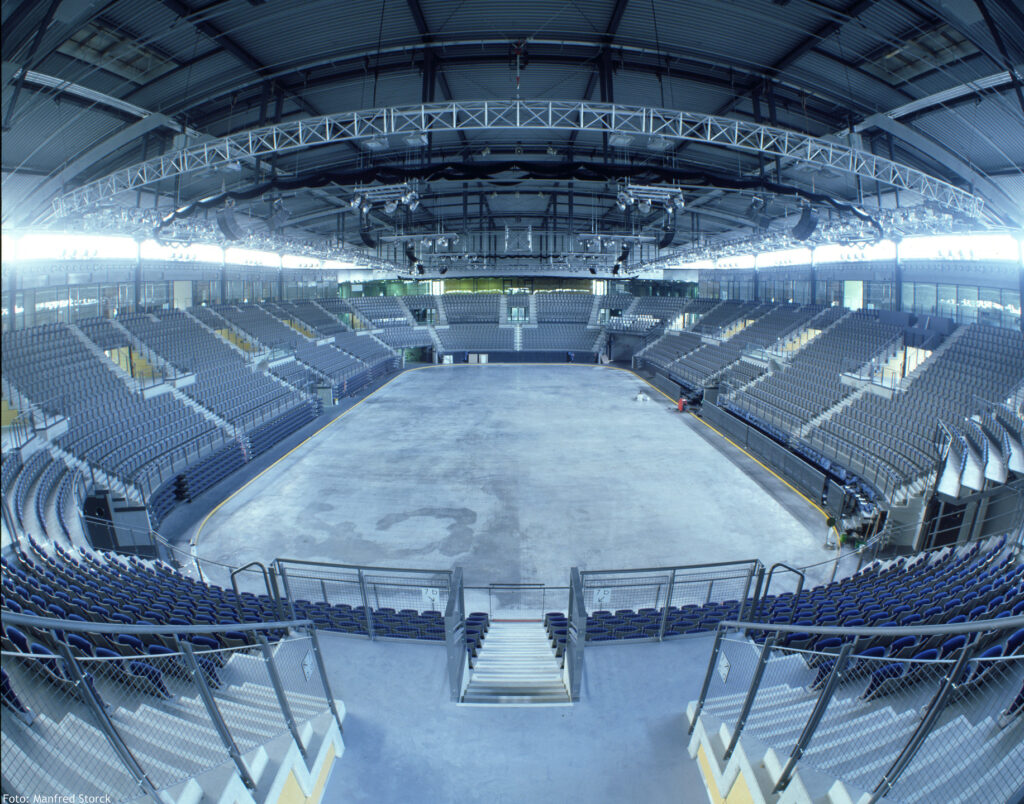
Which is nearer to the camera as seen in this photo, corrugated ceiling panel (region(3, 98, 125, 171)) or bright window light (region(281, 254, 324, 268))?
corrugated ceiling panel (region(3, 98, 125, 171))

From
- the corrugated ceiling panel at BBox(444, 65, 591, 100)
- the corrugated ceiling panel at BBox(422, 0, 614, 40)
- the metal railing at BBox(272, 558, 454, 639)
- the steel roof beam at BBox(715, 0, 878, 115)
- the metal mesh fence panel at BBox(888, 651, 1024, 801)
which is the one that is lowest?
the metal railing at BBox(272, 558, 454, 639)

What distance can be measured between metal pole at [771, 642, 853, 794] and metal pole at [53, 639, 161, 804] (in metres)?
3.93

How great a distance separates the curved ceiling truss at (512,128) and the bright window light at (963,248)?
19.9 feet

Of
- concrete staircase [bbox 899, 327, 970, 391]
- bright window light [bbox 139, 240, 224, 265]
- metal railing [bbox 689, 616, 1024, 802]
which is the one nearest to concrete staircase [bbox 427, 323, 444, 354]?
bright window light [bbox 139, 240, 224, 265]

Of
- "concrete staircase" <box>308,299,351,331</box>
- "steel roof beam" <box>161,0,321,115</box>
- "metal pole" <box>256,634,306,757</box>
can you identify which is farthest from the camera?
"concrete staircase" <box>308,299,351,331</box>

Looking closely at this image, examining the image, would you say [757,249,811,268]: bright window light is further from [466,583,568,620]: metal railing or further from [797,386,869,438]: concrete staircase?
[466,583,568,620]: metal railing

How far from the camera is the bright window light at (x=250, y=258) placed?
3369cm

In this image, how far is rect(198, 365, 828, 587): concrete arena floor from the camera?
1171 cm

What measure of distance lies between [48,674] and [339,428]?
1943cm

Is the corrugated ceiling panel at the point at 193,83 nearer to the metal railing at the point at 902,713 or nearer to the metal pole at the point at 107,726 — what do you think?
the metal pole at the point at 107,726

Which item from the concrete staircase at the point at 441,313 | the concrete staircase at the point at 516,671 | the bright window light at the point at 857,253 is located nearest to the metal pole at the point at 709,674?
the concrete staircase at the point at 516,671

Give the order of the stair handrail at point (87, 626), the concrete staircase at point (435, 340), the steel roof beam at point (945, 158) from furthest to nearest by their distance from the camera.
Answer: the concrete staircase at point (435, 340), the steel roof beam at point (945, 158), the stair handrail at point (87, 626)

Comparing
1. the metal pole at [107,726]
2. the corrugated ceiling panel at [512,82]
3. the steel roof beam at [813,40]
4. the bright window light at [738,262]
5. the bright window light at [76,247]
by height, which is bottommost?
the metal pole at [107,726]

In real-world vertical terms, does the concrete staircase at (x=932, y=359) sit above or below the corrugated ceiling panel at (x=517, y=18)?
below
